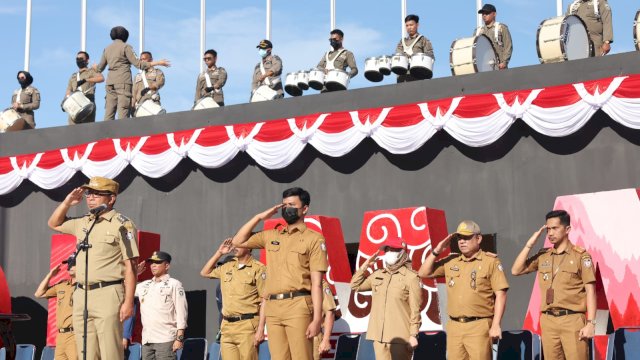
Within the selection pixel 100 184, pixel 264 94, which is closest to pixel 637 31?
pixel 264 94

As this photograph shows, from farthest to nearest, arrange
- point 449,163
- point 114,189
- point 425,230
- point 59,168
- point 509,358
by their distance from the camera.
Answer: point 59,168 → point 449,163 → point 425,230 → point 509,358 → point 114,189

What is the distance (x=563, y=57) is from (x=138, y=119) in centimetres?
679

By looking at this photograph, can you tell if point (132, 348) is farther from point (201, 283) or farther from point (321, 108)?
point (321, 108)

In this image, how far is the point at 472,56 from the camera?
14539 mm

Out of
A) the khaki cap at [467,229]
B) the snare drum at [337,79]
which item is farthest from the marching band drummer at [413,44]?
the khaki cap at [467,229]

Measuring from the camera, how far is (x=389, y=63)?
610 inches

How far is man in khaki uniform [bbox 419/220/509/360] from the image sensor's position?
32.7 feet

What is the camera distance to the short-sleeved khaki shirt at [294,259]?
880cm

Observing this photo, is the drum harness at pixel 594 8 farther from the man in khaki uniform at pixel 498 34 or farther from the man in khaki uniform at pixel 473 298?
the man in khaki uniform at pixel 473 298

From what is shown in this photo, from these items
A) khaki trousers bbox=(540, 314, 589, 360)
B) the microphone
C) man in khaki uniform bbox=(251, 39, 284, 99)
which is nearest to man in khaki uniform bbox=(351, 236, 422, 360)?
khaki trousers bbox=(540, 314, 589, 360)

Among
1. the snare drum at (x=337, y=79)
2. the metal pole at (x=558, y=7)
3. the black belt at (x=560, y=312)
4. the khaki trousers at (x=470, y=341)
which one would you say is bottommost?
the khaki trousers at (x=470, y=341)

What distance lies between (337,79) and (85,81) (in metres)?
5.06

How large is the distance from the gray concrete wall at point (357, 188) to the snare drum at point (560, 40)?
0.92ft

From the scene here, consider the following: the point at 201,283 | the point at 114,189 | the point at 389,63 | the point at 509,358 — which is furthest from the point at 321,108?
the point at 114,189
